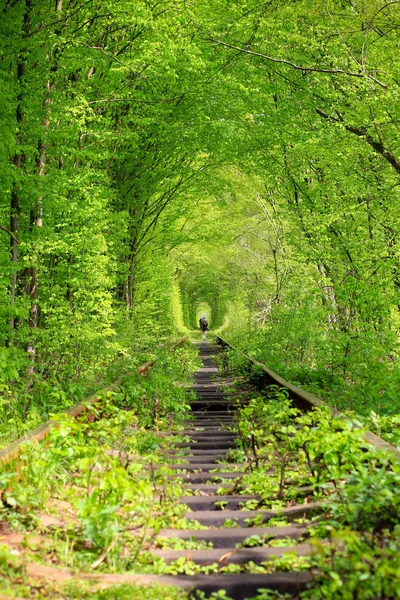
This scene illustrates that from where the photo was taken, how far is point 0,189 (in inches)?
372

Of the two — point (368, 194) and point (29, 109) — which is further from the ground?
point (29, 109)

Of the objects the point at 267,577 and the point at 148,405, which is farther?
the point at 148,405

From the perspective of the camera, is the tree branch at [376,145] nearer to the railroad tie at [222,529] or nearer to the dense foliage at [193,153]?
the dense foliage at [193,153]

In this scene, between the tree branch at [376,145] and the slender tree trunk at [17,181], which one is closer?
the slender tree trunk at [17,181]

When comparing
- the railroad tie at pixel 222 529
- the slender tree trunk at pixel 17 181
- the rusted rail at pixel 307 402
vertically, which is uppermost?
the slender tree trunk at pixel 17 181

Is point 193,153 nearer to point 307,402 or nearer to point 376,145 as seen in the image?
point 376,145

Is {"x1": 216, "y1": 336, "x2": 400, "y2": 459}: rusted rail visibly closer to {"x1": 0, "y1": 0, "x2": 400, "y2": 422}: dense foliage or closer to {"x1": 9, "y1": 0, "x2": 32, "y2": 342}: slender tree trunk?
{"x1": 0, "y1": 0, "x2": 400, "y2": 422}: dense foliage

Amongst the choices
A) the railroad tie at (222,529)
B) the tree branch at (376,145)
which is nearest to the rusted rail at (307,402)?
the railroad tie at (222,529)

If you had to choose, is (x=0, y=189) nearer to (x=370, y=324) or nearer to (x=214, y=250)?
(x=370, y=324)

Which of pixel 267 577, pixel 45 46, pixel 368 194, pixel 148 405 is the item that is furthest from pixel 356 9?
pixel 267 577

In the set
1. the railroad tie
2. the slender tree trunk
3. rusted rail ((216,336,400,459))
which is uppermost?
the slender tree trunk

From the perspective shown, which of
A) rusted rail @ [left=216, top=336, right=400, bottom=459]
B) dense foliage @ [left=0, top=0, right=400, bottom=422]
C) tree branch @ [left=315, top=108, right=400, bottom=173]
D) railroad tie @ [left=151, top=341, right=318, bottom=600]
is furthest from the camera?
tree branch @ [left=315, top=108, right=400, bottom=173]

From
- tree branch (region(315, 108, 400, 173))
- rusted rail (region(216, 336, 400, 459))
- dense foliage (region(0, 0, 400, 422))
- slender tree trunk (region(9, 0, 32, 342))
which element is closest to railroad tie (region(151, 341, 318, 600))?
rusted rail (region(216, 336, 400, 459))

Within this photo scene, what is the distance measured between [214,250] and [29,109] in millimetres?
35184
